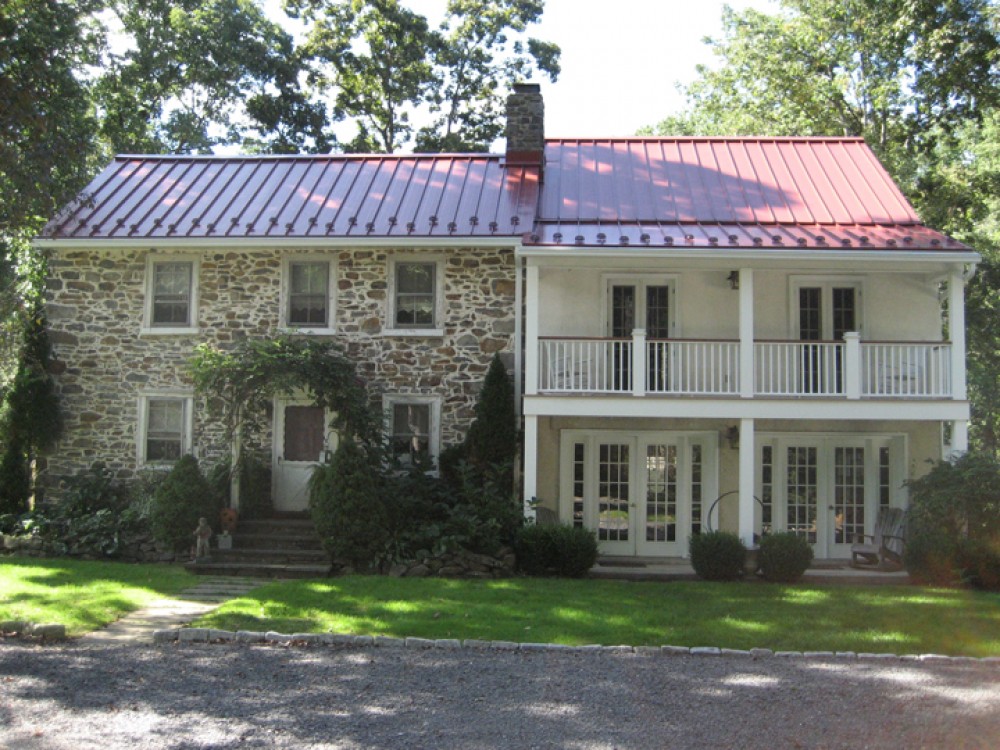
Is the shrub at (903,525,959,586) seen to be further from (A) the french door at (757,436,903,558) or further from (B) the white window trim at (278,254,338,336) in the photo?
(B) the white window trim at (278,254,338,336)

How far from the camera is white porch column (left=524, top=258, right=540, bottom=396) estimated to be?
539 inches

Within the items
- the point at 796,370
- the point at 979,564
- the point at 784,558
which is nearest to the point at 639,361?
the point at 796,370

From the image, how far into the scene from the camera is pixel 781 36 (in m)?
25.0

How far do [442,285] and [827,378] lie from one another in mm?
6062

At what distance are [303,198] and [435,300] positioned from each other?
327 centimetres

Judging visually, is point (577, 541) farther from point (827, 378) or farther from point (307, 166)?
point (307, 166)

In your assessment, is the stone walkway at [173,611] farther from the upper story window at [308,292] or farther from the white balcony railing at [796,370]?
the white balcony railing at [796,370]

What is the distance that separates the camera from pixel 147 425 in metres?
15.6

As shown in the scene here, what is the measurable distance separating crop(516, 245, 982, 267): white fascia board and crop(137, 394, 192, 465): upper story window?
20.8ft

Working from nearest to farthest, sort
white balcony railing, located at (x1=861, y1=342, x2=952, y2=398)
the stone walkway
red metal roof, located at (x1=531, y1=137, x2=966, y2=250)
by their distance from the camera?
the stone walkway → white balcony railing, located at (x1=861, y1=342, x2=952, y2=398) → red metal roof, located at (x1=531, y1=137, x2=966, y2=250)

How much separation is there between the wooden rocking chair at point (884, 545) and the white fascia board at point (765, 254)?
3.73 metres

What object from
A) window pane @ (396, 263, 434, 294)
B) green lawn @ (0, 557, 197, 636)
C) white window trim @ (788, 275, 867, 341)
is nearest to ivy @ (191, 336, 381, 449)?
window pane @ (396, 263, 434, 294)

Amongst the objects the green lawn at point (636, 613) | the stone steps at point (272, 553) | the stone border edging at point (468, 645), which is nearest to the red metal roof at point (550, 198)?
the stone steps at point (272, 553)

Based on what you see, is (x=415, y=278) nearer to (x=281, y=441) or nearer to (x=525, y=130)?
(x=281, y=441)
